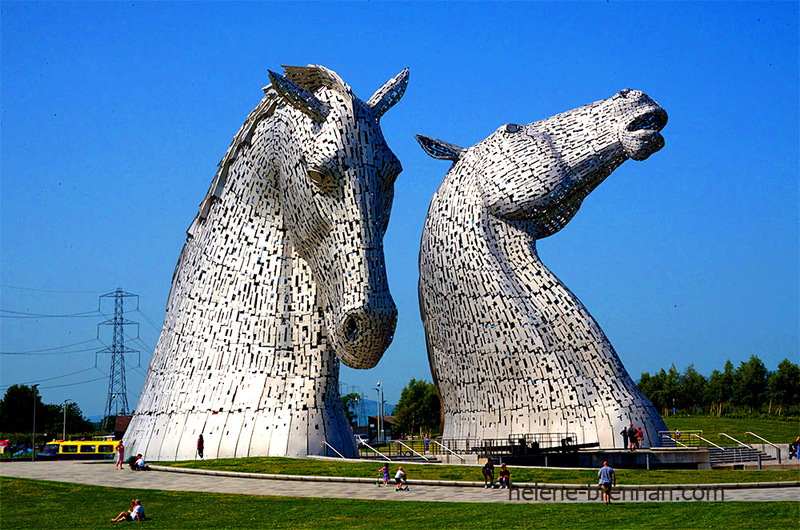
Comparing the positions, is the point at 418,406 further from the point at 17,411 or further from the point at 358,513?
the point at 358,513

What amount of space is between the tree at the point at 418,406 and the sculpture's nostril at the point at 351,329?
39.6 m

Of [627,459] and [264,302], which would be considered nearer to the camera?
[264,302]

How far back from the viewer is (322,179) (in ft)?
47.8

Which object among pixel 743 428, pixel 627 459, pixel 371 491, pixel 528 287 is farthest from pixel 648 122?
pixel 743 428

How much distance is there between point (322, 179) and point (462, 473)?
22.3ft

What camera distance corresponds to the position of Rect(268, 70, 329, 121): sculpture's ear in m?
14.8

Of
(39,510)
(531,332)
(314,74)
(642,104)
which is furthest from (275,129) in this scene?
(642,104)

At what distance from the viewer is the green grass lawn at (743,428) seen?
33125 millimetres

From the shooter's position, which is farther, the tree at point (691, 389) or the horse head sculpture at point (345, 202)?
the tree at point (691, 389)

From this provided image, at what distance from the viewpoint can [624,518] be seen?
1184 centimetres

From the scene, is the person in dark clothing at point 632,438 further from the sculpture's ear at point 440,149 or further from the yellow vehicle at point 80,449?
the yellow vehicle at point 80,449

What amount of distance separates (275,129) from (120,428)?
27.1 meters

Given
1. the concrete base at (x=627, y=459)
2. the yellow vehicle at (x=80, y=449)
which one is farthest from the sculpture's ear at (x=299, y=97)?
the yellow vehicle at (x=80, y=449)

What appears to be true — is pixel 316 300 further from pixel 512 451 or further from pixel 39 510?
pixel 512 451
